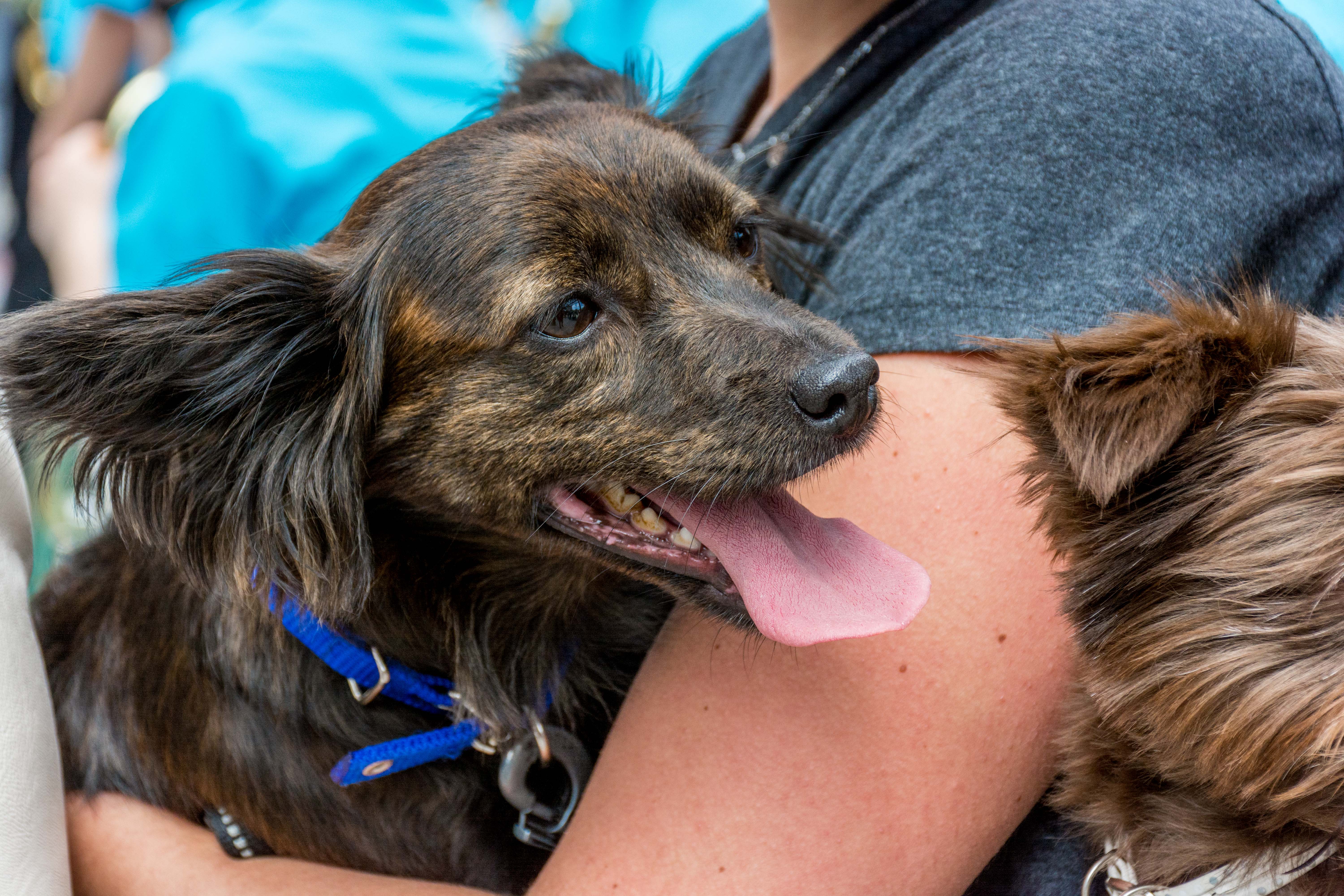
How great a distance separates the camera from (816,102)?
1921 mm

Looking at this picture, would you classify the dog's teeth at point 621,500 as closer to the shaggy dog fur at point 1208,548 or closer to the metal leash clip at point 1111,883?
the shaggy dog fur at point 1208,548

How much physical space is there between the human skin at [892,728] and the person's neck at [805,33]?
2.56 ft

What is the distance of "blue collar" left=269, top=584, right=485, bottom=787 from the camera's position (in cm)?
166

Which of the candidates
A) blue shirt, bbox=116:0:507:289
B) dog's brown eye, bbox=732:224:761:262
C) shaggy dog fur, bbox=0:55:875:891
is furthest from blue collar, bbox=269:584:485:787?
blue shirt, bbox=116:0:507:289

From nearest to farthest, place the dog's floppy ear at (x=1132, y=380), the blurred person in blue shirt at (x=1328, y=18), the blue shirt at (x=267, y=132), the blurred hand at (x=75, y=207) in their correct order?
the dog's floppy ear at (x=1132, y=380), the blurred person in blue shirt at (x=1328, y=18), the blue shirt at (x=267, y=132), the blurred hand at (x=75, y=207)

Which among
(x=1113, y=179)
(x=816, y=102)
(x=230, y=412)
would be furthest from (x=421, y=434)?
(x=1113, y=179)

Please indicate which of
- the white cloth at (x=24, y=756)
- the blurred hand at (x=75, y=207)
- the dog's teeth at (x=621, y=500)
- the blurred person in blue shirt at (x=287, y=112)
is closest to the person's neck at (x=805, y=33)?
the dog's teeth at (x=621, y=500)

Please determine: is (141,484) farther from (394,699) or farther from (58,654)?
(58,654)

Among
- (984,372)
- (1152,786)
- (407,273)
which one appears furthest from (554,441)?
(1152,786)

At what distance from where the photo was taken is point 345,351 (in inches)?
62.9

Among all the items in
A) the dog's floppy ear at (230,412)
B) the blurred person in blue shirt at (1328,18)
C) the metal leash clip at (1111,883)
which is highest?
the blurred person in blue shirt at (1328,18)

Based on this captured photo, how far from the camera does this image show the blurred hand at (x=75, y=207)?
434 cm

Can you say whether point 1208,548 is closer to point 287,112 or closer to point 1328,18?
point 1328,18

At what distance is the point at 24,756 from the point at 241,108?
2490mm
